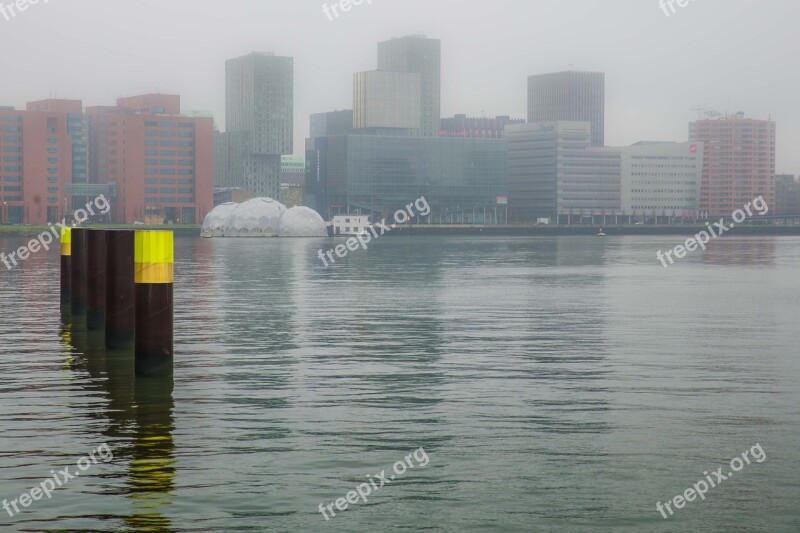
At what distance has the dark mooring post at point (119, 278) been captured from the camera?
1043 inches

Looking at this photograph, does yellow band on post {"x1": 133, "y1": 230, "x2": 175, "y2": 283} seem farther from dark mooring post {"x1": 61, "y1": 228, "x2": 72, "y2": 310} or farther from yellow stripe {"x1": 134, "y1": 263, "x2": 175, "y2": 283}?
dark mooring post {"x1": 61, "y1": 228, "x2": 72, "y2": 310}

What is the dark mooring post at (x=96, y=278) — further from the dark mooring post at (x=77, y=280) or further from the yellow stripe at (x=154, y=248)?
the yellow stripe at (x=154, y=248)

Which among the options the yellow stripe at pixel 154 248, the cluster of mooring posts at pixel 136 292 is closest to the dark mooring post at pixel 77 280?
the cluster of mooring posts at pixel 136 292

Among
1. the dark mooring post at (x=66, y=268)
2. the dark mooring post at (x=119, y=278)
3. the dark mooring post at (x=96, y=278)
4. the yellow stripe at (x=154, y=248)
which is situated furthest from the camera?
the dark mooring post at (x=66, y=268)

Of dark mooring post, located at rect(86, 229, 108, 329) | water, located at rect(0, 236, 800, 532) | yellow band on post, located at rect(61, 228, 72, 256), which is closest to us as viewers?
water, located at rect(0, 236, 800, 532)

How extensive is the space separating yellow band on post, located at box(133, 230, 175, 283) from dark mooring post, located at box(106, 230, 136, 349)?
58.7 inches

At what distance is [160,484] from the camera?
1545 cm

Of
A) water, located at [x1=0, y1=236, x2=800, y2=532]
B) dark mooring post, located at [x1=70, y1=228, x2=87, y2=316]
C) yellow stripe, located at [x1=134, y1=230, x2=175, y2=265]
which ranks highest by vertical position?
yellow stripe, located at [x1=134, y1=230, x2=175, y2=265]

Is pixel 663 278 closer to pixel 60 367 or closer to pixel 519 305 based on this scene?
pixel 519 305

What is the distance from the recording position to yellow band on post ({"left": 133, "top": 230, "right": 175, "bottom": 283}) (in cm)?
2311

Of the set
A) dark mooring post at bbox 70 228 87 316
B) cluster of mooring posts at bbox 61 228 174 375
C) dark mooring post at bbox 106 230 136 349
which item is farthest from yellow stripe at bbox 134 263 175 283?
dark mooring post at bbox 70 228 87 316

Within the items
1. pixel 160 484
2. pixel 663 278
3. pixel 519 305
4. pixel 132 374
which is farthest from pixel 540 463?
pixel 663 278

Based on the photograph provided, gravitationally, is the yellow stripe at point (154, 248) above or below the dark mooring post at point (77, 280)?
above

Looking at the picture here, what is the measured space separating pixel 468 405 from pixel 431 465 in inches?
215
